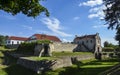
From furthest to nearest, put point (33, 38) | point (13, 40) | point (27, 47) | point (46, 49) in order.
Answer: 1. point (13, 40)
2. point (33, 38)
3. point (27, 47)
4. point (46, 49)

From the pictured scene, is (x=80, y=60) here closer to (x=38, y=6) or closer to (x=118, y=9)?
(x=118, y=9)

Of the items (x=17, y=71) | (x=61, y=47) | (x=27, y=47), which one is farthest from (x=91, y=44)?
(x=17, y=71)

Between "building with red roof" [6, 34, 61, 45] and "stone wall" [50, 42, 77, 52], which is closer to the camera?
"stone wall" [50, 42, 77, 52]

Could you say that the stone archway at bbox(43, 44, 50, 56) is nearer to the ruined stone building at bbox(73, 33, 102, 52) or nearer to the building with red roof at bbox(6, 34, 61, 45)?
the ruined stone building at bbox(73, 33, 102, 52)

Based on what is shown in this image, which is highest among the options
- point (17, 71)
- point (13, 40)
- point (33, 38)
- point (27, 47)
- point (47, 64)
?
point (13, 40)

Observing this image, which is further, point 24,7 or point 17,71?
point 17,71

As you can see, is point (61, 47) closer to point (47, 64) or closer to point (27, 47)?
point (27, 47)

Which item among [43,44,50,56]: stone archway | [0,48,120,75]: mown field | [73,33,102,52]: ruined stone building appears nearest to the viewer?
[0,48,120,75]: mown field

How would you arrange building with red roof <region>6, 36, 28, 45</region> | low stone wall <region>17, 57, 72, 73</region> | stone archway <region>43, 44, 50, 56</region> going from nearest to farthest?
low stone wall <region>17, 57, 72, 73</region> < stone archway <region>43, 44, 50, 56</region> < building with red roof <region>6, 36, 28, 45</region>

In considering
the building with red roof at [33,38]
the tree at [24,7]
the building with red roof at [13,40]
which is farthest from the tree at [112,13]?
the building with red roof at [13,40]

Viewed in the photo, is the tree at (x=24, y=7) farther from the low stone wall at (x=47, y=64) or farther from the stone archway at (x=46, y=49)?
the stone archway at (x=46, y=49)

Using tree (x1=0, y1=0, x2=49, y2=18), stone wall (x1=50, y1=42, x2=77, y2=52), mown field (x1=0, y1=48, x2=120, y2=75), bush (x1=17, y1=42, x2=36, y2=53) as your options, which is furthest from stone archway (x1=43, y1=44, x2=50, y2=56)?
tree (x1=0, y1=0, x2=49, y2=18)

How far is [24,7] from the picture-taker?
688 inches

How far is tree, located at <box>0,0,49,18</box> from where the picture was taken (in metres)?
15.9
